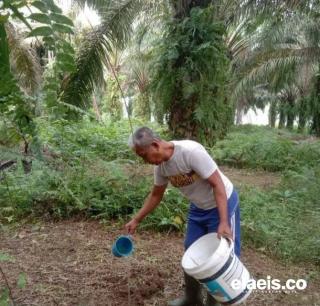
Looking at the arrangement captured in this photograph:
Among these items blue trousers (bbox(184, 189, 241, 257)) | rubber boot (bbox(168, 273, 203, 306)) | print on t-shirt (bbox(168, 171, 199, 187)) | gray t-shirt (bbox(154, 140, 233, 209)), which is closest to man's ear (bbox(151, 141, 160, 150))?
gray t-shirt (bbox(154, 140, 233, 209))

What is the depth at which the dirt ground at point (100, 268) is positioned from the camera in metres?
3.47

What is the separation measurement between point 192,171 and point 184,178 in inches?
3.2

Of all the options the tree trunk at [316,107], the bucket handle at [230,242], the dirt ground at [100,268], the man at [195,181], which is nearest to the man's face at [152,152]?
the man at [195,181]

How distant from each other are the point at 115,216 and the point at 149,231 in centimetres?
54

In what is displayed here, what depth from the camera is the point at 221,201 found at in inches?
109

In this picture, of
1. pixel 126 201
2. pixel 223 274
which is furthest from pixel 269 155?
pixel 223 274

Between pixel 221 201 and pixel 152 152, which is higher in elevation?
pixel 152 152

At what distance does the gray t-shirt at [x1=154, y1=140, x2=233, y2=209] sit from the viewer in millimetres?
2834

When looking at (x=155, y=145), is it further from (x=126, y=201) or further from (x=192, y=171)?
(x=126, y=201)

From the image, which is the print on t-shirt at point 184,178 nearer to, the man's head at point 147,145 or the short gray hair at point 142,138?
the man's head at point 147,145

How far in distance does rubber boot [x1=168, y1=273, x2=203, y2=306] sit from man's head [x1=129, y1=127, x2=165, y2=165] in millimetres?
1039

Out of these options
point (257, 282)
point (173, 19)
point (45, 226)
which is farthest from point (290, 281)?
point (173, 19)

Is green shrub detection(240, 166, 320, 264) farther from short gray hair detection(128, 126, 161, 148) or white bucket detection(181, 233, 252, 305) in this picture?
short gray hair detection(128, 126, 161, 148)

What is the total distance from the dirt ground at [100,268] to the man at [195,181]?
577mm
